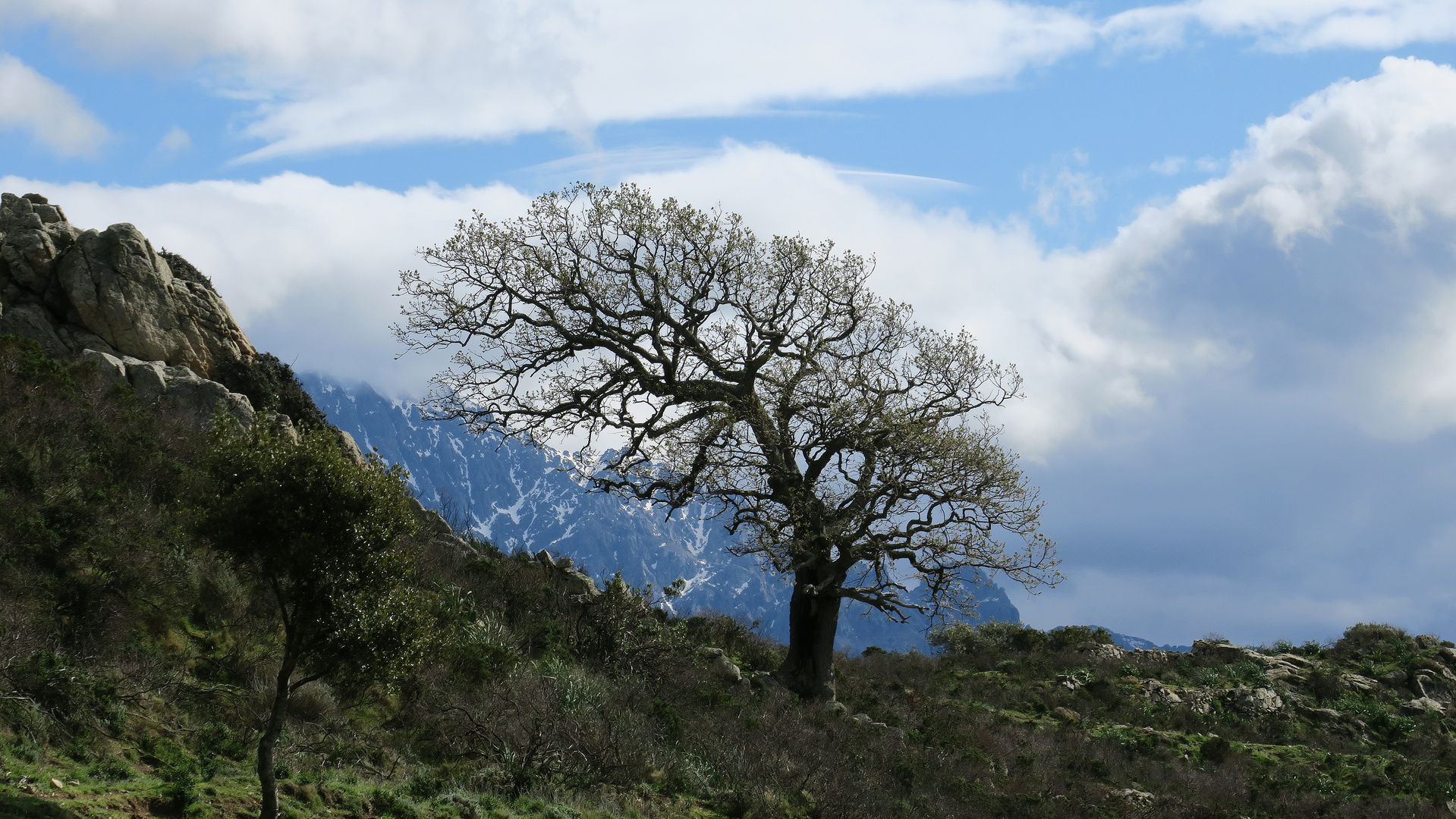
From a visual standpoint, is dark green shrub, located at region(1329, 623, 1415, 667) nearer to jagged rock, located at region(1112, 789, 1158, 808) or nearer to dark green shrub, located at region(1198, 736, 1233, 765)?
dark green shrub, located at region(1198, 736, 1233, 765)

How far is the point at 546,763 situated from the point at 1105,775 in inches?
485

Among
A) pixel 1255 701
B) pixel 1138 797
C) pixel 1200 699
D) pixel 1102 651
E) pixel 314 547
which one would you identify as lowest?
pixel 1138 797

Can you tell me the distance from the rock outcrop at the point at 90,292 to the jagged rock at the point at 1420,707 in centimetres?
3551

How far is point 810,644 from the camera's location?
2320cm

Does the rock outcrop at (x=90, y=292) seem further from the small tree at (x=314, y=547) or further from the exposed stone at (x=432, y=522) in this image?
the small tree at (x=314, y=547)

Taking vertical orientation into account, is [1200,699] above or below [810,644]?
above

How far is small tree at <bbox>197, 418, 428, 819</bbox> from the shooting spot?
9.93m

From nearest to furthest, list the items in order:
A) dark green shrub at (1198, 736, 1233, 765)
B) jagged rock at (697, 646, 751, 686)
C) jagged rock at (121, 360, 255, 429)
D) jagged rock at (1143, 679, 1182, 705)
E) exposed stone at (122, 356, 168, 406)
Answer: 1. dark green shrub at (1198, 736, 1233, 765)
2. jagged rock at (697, 646, 751, 686)
3. jagged rock at (121, 360, 255, 429)
4. exposed stone at (122, 356, 168, 406)
5. jagged rock at (1143, 679, 1182, 705)

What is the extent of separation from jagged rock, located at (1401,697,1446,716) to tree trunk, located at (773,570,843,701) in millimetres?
17384

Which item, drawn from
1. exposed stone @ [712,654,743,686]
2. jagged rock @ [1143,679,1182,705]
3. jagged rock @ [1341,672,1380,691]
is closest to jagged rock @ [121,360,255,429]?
exposed stone @ [712,654,743,686]

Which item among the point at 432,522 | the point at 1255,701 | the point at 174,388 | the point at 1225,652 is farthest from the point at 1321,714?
the point at 174,388

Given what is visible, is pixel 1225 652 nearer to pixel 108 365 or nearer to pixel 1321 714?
pixel 1321 714

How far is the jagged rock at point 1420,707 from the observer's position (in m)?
25.9

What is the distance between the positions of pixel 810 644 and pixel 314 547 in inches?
612
